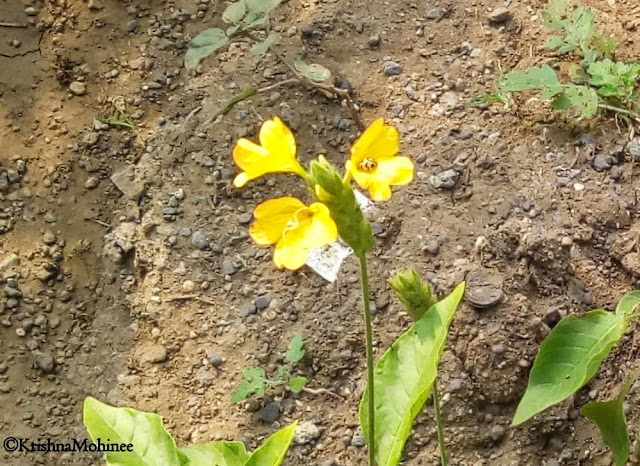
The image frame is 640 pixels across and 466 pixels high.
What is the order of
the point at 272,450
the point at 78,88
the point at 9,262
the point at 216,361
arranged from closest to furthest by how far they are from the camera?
Answer: the point at 272,450, the point at 216,361, the point at 9,262, the point at 78,88

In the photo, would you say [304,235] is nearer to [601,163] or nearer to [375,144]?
[375,144]

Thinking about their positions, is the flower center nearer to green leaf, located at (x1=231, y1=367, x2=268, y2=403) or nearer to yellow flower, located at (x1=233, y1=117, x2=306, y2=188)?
yellow flower, located at (x1=233, y1=117, x2=306, y2=188)

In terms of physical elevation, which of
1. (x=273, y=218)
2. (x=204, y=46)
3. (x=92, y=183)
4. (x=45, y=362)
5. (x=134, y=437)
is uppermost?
(x=273, y=218)

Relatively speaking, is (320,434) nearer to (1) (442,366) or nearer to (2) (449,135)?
(1) (442,366)

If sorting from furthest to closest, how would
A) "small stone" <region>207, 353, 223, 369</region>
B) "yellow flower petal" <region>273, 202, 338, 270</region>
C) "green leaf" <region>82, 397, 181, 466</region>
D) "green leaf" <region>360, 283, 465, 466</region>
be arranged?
"small stone" <region>207, 353, 223, 369</region>, "green leaf" <region>82, 397, 181, 466</region>, "green leaf" <region>360, 283, 465, 466</region>, "yellow flower petal" <region>273, 202, 338, 270</region>

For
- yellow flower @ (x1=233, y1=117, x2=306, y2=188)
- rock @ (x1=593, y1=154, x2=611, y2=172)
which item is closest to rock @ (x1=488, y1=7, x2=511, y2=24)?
rock @ (x1=593, y1=154, x2=611, y2=172)

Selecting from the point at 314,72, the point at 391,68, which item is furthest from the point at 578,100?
the point at 314,72

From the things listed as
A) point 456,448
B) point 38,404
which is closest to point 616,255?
point 456,448
